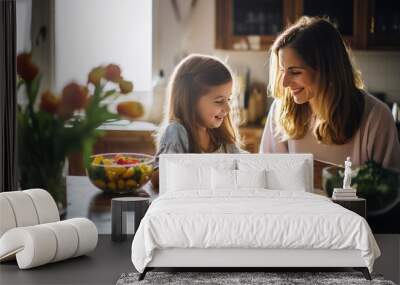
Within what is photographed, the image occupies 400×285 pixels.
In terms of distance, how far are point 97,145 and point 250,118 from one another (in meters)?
1.54

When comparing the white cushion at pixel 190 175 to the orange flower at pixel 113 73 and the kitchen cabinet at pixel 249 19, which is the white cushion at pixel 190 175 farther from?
the kitchen cabinet at pixel 249 19

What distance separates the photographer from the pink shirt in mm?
7625

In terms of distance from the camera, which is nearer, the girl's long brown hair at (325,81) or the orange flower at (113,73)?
the girl's long brown hair at (325,81)

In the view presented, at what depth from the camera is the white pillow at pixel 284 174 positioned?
7.23 m

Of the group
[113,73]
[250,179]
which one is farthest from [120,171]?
[250,179]

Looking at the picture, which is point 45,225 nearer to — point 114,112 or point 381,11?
point 114,112

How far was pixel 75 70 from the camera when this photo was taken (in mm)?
7855

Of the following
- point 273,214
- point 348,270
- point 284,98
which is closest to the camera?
point 273,214

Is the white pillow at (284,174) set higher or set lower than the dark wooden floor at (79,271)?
higher

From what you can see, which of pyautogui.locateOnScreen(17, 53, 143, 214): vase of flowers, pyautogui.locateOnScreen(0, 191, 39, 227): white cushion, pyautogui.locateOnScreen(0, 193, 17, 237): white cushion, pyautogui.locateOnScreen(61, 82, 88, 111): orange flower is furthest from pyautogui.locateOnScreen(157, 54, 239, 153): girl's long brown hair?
pyautogui.locateOnScreen(0, 193, 17, 237): white cushion

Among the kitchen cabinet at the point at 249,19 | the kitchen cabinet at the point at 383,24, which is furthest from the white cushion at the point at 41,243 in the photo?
the kitchen cabinet at the point at 383,24

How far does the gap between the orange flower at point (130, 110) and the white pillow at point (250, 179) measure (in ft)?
4.07

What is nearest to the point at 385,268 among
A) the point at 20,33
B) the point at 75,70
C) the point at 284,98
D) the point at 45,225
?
the point at 284,98

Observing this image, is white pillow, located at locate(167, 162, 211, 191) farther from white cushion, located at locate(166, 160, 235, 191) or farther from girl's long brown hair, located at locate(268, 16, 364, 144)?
girl's long brown hair, located at locate(268, 16, 364, 144)
